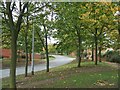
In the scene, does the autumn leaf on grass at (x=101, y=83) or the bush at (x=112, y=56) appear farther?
the bush at (x=112, y=56)

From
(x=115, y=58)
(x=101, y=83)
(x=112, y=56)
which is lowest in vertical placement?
(x=101, y=83)

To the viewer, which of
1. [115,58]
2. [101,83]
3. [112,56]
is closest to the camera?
[101,83]

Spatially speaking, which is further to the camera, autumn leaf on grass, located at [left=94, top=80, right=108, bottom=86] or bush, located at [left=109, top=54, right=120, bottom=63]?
bush, located at [left=109, top=54, right=120, bottom=63]

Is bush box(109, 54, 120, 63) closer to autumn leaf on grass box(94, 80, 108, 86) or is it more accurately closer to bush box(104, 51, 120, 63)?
bush box(104, 51, 120, 63)

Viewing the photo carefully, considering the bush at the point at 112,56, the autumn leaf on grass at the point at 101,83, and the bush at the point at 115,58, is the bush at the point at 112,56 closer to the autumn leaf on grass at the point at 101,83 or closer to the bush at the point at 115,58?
the bush at the point at 115,58

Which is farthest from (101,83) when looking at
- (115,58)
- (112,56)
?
(112,56)

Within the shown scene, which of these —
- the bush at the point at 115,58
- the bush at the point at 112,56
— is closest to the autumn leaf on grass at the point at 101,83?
the bush at the point at 112,56

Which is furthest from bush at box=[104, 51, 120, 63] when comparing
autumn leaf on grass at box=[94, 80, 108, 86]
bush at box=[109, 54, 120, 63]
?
autumn leaf on grass at box=[94, 80, 108, 86]

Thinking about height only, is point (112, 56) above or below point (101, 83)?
above

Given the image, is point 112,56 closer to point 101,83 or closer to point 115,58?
point 115,58

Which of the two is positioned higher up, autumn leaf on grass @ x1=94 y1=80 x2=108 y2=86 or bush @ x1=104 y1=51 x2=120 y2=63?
bush @ x1=104 y1=51 x2=120 y2=63

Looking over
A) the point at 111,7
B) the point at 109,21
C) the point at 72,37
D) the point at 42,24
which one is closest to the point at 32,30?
the point at 42,24

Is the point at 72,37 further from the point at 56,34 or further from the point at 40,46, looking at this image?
the point at 40,46

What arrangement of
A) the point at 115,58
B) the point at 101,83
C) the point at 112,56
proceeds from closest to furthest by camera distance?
the point at 101,83
the point at 115,58
the point at 112,56
